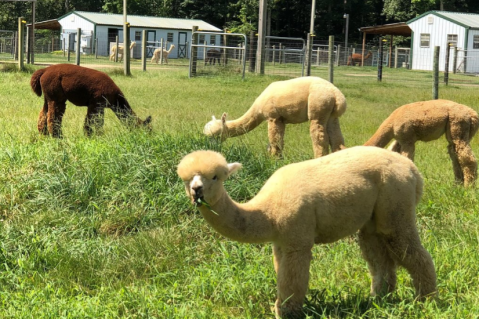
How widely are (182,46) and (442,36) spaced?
20.6 meters

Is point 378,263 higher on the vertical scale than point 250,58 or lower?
lower

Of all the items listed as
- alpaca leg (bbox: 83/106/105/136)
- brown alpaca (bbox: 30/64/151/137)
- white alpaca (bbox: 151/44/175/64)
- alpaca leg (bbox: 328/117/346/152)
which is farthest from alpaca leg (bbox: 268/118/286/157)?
white alpaca (bbox: 151/44/175/64)

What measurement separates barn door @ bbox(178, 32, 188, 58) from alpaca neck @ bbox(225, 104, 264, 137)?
144ft

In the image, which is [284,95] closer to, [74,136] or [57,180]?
[74,136]

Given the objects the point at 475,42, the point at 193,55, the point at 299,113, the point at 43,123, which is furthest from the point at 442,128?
the point at 475,42

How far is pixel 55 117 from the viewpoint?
9992mm

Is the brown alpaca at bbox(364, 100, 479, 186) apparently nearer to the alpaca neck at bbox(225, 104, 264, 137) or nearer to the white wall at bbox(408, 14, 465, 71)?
the alpaca neck at bbox(225, 104, 264, 137)

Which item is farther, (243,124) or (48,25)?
(48,25)

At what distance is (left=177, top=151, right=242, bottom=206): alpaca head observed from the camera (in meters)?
4.07

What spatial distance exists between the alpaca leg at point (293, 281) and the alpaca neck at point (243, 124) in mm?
4932

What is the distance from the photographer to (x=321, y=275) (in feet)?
17.7

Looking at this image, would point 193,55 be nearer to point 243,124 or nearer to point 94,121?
point 94,121

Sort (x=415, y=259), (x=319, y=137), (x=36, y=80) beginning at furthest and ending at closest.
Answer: (x=36, y=80)
(x=319, y=137)
(x=415, y=259)

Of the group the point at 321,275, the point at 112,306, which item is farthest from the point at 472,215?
the point at 112,306
